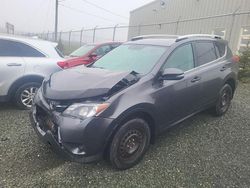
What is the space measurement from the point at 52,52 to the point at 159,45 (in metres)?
2.83

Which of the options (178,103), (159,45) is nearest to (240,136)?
(178,103)

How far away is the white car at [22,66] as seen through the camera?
4988 millimetres

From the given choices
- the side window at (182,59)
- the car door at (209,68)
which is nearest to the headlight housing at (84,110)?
the side window at (182,59)

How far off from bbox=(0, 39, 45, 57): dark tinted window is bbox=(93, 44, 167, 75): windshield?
1.86m

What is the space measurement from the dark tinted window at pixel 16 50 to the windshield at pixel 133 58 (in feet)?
6.11

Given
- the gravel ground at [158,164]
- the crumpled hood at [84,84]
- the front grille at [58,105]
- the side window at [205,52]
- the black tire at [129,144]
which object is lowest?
the gravel ground at [158,164]

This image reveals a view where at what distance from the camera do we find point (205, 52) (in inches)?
→ 175

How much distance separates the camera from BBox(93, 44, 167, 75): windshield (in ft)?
11.6

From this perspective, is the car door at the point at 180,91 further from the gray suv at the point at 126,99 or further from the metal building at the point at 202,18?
the metal building at the point at 202,18

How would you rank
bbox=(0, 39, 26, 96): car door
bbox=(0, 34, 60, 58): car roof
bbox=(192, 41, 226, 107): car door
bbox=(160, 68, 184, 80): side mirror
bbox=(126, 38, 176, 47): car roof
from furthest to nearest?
bbox=(0, 34, 60, 58): car roof, bbox=(0, 39, 26, 96): car door, bbox=(192, 41, 226, 107): car door, bbox=(126, 38, 176, 47): car roof, bbox=(160, 68, 184, 80): side mirror

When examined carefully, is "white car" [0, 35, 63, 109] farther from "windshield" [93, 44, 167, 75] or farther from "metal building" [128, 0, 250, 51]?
"metal building" [128, 0, 250, 51]

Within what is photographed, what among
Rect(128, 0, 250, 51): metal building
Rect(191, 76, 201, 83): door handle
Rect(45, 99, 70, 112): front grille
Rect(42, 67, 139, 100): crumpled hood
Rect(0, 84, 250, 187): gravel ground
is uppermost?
Rect(128, 0, 250, 51): metal building

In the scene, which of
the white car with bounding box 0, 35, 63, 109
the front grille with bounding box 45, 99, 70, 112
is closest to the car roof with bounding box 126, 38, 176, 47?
the front grille with bounding box 45, 99, 70, 112

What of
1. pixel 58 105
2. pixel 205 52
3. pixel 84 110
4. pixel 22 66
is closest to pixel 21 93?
pixel 22 66
